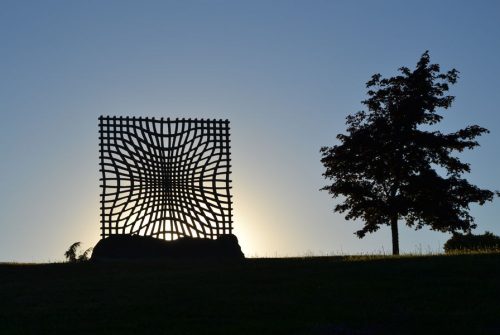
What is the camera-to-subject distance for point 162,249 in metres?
24.4

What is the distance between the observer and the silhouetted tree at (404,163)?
2831 cm

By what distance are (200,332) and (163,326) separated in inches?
29.4

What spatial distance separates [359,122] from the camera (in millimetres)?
30172

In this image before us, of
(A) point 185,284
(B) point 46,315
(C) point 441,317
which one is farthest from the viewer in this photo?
(A) point 185,284

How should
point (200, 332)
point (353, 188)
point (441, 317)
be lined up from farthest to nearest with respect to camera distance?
1. point (353, 188)
2. point (441, 317)
3. point (200, 332)

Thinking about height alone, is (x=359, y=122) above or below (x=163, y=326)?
above

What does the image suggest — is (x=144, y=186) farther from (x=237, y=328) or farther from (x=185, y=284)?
(x=237, y=328)

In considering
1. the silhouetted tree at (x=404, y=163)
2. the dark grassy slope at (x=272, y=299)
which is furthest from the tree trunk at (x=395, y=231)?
the dark grassy slope at (x=272, y=299)

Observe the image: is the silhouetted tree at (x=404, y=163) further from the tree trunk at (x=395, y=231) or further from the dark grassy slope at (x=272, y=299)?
the dark grassy slope at (x=272, y=299)

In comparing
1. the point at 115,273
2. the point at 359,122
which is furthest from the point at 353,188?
the point at 115,273

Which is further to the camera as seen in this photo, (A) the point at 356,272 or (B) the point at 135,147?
(B) the point at 135,147

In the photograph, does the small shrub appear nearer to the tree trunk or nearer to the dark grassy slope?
the tree trunk

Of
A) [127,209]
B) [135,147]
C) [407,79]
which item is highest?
[407,79]

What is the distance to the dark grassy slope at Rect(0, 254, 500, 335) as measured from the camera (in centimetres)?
1212
